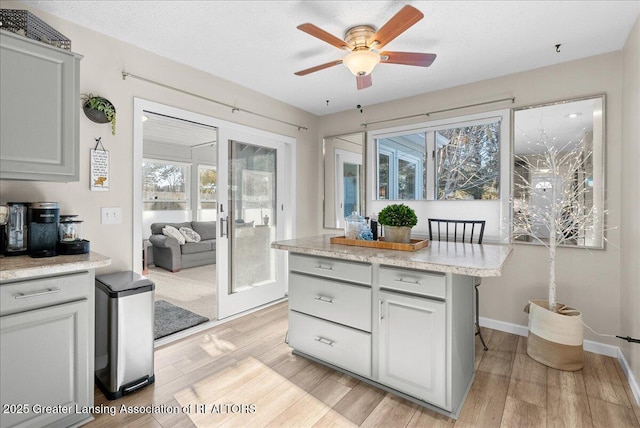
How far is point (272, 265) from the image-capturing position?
393 centimetres

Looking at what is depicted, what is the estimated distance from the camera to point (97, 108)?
2262mm

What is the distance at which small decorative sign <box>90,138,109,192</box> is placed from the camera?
2.31m

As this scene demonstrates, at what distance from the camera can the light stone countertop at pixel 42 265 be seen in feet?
4.83

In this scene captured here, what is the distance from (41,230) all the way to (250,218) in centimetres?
200

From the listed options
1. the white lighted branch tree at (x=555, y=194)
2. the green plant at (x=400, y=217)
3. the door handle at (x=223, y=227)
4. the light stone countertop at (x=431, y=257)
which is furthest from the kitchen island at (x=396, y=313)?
the door handle at (x=223, y=227)

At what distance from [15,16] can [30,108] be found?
1.80 ft

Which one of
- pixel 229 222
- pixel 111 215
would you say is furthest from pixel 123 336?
pixel 229 222

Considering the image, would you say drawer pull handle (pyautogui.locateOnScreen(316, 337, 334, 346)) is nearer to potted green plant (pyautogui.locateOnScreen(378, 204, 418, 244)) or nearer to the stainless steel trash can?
potted green plant (pyautogui.locateOnScreen(378, 204, 418, 244))

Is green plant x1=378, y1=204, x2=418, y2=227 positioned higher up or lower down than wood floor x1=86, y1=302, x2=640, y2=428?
Result: higher up

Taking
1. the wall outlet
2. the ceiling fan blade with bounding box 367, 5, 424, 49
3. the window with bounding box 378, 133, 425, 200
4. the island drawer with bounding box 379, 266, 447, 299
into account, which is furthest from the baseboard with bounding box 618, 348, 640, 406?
the wall outlet

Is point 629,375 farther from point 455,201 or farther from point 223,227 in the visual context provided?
point 223,227

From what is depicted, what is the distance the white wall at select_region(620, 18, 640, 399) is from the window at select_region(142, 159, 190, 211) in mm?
7313

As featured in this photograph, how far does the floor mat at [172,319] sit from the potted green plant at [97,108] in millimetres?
1897

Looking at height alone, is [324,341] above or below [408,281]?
below
